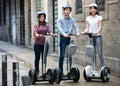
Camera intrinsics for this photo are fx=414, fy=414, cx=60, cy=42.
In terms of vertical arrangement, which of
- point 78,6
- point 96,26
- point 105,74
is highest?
point 78,6

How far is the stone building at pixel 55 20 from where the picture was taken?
11.5m

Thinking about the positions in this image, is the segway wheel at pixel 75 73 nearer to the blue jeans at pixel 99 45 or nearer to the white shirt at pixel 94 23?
the blue jeans at pixel 99 45

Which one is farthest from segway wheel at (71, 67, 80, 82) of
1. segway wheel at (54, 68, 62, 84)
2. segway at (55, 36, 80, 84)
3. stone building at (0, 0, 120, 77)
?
stone building at (0, 0, 120, 77)

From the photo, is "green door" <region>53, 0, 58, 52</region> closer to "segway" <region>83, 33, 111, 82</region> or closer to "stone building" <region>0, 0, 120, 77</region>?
"stone building" <region>0, 0, 120, 77</region>

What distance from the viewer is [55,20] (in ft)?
62.7

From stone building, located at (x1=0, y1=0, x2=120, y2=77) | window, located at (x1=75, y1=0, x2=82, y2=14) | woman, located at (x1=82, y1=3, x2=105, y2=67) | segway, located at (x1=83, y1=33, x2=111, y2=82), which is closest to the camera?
segway, located at (x1=83, y1=33, x2=111, y2=82)

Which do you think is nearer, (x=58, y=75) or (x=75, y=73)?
(x=58, y=75)

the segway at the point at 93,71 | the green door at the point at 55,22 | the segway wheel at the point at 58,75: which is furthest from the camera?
the green door at the point at 55,22

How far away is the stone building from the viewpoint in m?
11.5

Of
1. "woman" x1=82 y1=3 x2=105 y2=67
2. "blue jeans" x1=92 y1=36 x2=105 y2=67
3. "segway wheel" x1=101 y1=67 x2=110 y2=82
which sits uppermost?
"woman" x1=82 y1=3 x2=105 y2=67

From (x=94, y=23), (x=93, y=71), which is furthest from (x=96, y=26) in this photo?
(x=93, y=71)

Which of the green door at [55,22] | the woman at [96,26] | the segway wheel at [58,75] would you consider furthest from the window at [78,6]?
the segway wheel at [58,75]

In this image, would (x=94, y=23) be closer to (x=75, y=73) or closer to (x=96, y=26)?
(x=96, y=26)

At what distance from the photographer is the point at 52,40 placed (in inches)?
746
